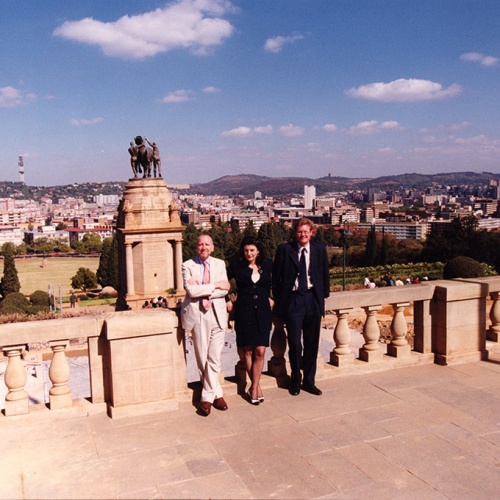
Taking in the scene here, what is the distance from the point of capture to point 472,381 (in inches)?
234

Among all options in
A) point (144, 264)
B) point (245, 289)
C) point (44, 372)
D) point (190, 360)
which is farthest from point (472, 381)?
point (144, 264)

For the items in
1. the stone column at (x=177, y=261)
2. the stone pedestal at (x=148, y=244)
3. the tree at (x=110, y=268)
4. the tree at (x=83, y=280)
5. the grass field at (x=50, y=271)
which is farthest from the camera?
the grass field at (x=50, y=271)

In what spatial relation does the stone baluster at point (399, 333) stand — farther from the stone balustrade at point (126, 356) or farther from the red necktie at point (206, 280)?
the red necktie at point (206, 280)

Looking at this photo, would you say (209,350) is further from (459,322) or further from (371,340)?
(459,322)

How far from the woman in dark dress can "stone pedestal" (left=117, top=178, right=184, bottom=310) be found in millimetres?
22447

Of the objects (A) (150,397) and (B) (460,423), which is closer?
(B) (460,423)

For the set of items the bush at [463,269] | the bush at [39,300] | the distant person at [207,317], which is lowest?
the bush at [39,300]

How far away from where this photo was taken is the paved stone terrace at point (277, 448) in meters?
3.85

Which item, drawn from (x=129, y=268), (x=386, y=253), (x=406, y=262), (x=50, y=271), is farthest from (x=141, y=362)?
(x=50, y=271)

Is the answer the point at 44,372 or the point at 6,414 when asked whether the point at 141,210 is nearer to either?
the point at 44,372

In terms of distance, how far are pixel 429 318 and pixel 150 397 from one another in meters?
3.35

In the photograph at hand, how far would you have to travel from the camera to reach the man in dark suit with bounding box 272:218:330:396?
548cm

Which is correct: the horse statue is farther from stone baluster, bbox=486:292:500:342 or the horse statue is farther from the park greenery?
stone baluster, bbox=486:292:500:342

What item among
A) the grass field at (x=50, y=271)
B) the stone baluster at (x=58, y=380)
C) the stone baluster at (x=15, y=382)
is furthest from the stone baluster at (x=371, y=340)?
the grass field at (x=50, y=271)
